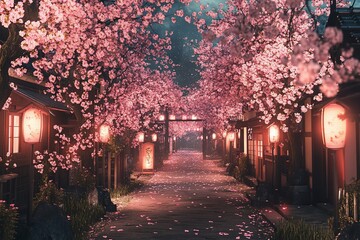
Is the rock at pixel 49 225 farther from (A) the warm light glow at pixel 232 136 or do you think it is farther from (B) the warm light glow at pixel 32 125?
(A) the warm light glow at pixel 232 136

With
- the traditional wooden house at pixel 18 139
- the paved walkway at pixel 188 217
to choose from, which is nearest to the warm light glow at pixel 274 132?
the paved walkway at pixel 188 217

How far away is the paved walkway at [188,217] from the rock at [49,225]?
83.2 inches

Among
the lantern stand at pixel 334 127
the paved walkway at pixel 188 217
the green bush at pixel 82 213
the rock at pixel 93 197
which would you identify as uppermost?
the lantern stand at pixel 334 127

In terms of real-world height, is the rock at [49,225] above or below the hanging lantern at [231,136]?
below

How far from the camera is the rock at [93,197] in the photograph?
1745cm

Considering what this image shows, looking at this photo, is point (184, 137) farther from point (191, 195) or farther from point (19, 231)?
point (19, 231)

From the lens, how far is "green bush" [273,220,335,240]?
453 inches

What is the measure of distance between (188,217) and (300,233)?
5.65m

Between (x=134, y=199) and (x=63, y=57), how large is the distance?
724 cm

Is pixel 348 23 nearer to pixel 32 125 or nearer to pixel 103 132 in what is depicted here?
pixel 32 125

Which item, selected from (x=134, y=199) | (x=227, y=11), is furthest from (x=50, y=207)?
(x=227, y=11)

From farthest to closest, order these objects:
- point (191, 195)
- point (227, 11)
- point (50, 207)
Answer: point (227, 11)
point (191, 195)
point (50, 207)

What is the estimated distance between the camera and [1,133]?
16453 millimetres

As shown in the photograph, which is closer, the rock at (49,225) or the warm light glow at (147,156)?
the rock at (49,225)
